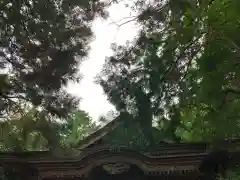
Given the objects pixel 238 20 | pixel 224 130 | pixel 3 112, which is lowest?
pixel 224 130

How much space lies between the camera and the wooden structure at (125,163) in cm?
791

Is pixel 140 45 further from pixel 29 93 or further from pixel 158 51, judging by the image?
pixel 29 93

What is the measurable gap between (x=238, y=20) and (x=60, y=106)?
372cm

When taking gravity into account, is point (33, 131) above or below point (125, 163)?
above

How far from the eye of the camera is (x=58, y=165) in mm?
8430

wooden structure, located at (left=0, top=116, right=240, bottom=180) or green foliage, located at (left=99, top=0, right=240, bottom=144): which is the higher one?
green foliage, located at (left=99, top=0, right=240, bottom=144)

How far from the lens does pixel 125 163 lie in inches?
318

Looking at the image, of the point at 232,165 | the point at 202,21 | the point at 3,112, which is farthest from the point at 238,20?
the point at 3,112

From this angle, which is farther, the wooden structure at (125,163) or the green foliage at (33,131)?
the wooden structure at (125,163)

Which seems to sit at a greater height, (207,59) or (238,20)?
(238,20)

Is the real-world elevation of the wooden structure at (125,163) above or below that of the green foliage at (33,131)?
below

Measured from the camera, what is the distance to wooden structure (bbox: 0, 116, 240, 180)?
791 cm

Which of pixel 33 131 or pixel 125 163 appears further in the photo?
pixel 125 163

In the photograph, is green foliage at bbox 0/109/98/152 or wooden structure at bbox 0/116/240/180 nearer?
green foliage at bbox 0/109/98/152
